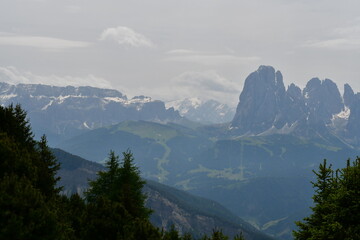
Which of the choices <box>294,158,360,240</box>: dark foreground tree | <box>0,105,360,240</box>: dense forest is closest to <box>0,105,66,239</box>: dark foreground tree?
<box>0,105,360,240</box>: dense forest

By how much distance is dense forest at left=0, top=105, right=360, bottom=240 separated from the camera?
26125 millimetres

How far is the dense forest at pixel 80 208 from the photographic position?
1029 inches

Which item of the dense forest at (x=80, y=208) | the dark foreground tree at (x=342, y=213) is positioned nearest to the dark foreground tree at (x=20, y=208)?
the dense forest at (x=80, y=208)

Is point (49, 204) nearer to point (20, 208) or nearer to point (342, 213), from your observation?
point (20, 208)

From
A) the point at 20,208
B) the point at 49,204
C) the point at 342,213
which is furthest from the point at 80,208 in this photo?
the point at 342,213

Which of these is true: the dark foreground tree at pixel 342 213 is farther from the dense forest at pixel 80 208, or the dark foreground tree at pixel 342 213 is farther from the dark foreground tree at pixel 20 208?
the dark foreground tree at pixel 20 208

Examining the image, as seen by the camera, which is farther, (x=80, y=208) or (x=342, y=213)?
(x=80, y=208)

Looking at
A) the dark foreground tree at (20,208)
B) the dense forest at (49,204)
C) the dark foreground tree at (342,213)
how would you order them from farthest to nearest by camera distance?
the dark foreground tree at (342,213), the dense forest at (49,204), the dark foreground tree at (20,208)

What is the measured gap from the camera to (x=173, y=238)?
45.5m

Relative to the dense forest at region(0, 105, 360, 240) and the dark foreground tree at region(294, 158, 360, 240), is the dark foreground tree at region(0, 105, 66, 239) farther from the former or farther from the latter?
the dark foreground tree at region(294, 158, 360, 240)

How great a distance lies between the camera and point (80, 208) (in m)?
50.8

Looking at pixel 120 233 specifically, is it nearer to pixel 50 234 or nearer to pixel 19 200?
pixel 50 234

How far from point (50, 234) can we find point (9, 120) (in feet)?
73.1

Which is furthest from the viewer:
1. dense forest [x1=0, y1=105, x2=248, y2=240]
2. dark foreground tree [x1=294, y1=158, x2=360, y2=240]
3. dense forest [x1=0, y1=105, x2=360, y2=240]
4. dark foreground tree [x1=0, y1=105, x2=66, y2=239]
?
dark foreground tree [x1=294, y1=158, x2=360, y2=240]
